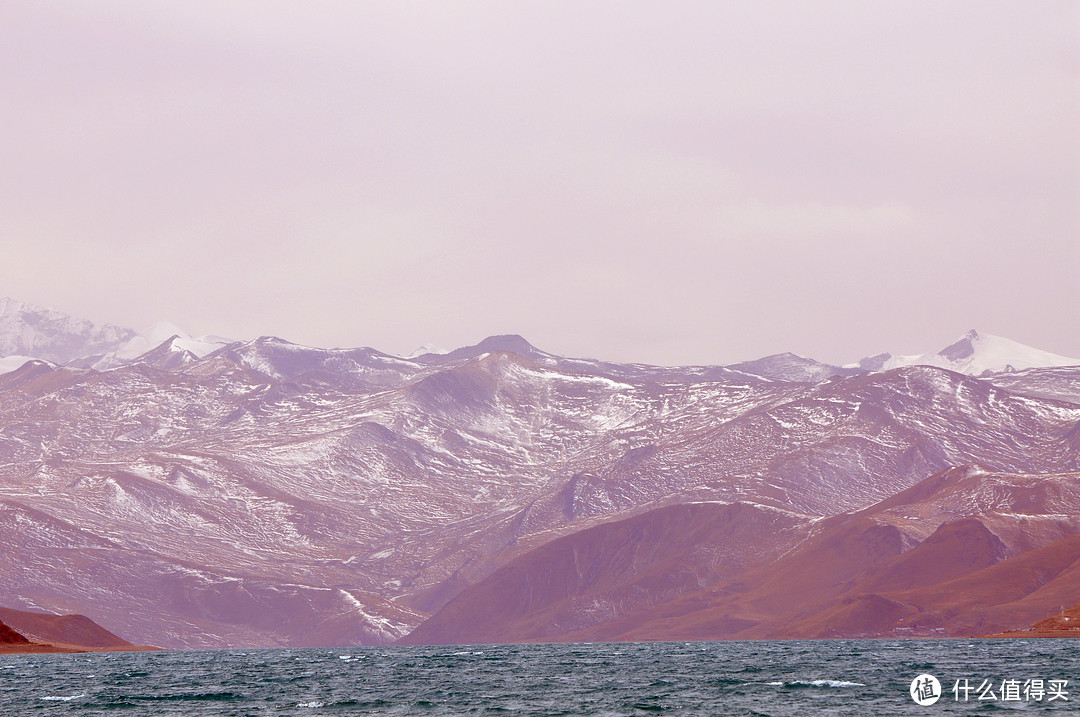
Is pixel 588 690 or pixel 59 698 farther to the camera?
pixel 588 690

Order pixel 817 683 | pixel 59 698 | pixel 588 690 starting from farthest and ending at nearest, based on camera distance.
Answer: pixel 588 690
pixel 59 698
pixel 817 683

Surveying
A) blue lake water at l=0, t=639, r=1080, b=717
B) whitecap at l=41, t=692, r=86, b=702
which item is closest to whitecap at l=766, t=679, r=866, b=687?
blue lake water at l=0, t=639, r=1080, b=717

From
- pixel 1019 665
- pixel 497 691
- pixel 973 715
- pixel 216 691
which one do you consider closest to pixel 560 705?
pixel 497 691

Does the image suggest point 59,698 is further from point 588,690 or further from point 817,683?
point 817,683

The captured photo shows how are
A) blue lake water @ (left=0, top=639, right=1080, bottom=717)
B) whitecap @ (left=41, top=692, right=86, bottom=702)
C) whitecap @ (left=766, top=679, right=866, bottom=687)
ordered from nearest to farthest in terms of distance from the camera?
blue lake water @ (left=0, top=639, right=1080, bottom=717)
whitecap @ (left=766, top=679, right=866, bottom=687)
whitecap @ (left=41, top=692, right=86, bottom=702)

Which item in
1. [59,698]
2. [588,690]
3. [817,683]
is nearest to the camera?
[817,683]

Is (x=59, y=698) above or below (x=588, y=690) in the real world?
above

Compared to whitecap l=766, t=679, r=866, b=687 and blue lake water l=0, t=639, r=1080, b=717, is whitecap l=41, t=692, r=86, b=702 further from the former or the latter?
whitecap l=766, t=679, r=866, b=687

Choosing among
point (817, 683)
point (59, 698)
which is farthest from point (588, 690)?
point (59, 698)

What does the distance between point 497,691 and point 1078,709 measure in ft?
195

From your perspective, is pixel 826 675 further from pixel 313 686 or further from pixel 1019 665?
pixel 313 686

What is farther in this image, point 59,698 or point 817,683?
point 59,698

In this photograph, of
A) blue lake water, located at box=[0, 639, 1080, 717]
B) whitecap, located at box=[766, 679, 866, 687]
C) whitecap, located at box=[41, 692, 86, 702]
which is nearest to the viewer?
blue lake water, located at box=[0, 639, 1080, 717]

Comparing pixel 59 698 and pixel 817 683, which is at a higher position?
pixel 59 698
